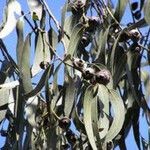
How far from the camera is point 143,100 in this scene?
6.54 feet

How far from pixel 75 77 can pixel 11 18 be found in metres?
0.23

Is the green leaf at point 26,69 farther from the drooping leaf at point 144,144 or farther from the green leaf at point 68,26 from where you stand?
the drooping leaf at point 144,144

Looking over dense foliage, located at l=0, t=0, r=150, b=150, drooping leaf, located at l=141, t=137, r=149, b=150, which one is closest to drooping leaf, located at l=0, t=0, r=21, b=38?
dense foliage, located at l=0, t=0, r=150, b=150

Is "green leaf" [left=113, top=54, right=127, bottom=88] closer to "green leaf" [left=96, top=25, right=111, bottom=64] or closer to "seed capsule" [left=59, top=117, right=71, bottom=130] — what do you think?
"green leaf" [left=96, top=25, right=111, bottom=64]

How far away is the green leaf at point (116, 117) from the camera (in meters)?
1.82

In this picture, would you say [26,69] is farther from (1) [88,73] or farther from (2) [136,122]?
(2) [136,122]

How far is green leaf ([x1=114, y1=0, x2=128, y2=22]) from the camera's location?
203 centimetres

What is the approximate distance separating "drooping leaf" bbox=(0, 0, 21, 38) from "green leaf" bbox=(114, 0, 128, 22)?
0.26 m

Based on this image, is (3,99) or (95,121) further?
(3,99)

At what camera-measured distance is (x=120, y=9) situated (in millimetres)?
2043

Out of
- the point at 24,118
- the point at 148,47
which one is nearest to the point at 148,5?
the point at 148,47

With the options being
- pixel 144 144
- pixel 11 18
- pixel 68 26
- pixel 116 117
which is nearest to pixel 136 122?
pixel 144 144

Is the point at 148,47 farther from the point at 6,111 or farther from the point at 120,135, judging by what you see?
the point at 6,111

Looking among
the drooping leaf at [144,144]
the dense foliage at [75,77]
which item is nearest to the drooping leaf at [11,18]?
the dense foliage at [75,77]
